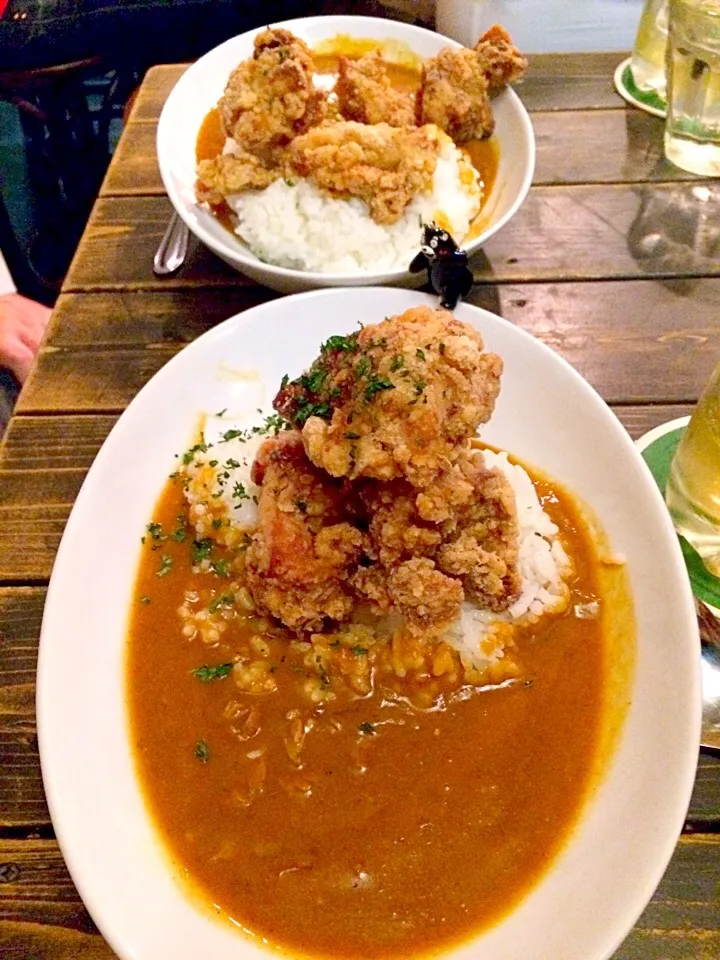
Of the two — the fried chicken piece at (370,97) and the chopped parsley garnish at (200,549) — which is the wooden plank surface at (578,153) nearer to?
the fried chicken piece at (370,97)

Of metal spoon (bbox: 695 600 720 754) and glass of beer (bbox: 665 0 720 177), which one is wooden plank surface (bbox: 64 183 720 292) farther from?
metal spoon (bbox: 695 600 720 754)

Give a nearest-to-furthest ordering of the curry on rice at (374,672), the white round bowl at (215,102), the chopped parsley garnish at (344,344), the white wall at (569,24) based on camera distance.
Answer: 1. the curry on rice at (374,672)
2. the chopped parsley garnish at (344,344)
3. the white round bowl at (215,102)
4. the white wall at (569,24)

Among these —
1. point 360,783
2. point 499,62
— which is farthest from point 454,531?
point 499,62

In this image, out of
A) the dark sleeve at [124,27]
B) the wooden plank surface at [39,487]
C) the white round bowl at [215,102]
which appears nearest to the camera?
the wooden plank surface at [39,487]

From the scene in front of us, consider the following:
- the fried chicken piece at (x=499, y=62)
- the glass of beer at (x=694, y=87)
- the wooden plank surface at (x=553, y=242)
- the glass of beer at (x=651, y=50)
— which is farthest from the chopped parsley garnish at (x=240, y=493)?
the glass of beer at (x=651, y=50)

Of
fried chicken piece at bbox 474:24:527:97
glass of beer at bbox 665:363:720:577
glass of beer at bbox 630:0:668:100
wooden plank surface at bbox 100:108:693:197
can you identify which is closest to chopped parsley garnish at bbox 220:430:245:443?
glass of beer at bbox 665:363:720:577

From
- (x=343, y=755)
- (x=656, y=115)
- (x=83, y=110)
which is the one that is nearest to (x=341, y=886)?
(x=343, y=755)
